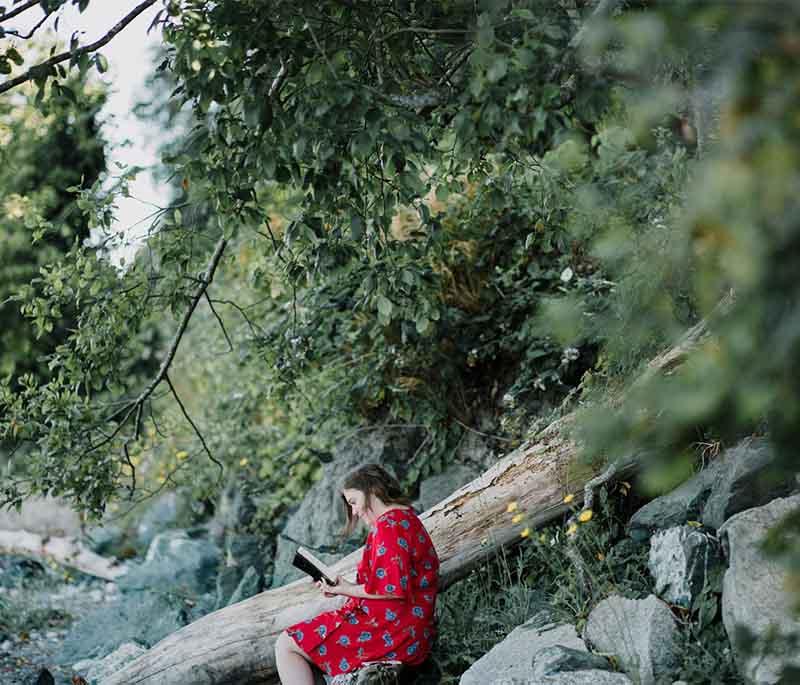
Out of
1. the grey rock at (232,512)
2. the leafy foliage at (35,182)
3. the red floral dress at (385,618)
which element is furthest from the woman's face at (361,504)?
the leafy foliage at (35,182)

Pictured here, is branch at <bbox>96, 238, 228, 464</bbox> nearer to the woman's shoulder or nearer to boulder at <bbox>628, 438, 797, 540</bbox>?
the woman's shoulder

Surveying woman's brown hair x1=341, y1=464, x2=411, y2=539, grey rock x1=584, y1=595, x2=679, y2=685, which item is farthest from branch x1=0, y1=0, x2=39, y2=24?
grey rock x1=584, y1=595, x2=679, y2=685

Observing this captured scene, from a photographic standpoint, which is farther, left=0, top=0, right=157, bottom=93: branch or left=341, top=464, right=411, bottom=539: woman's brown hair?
left=341, top=464, right=411, bottom=539: woman's brown hair

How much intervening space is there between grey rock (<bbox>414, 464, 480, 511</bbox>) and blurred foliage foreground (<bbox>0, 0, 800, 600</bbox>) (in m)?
0.13

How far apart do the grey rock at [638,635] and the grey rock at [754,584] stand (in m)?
0.24

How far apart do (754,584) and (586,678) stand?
2.36 feet

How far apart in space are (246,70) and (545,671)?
8.52 ft

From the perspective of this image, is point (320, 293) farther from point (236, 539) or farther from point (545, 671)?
point (545, 671)

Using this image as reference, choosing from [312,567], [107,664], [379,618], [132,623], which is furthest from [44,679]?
[379,618]

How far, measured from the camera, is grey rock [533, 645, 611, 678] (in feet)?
12.3

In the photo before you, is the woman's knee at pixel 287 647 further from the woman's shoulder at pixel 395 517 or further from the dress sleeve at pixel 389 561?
the woman's shoulder at pixel 395 517

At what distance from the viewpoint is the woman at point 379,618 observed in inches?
178

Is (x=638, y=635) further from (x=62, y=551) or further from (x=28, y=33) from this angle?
(x=62, y=551)

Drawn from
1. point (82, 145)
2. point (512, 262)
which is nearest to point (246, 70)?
point (512, 262)
